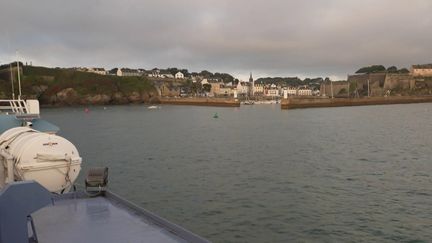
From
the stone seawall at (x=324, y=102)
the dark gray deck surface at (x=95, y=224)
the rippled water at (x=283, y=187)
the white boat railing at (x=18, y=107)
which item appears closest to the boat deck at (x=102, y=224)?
the dark gray deck surface at (x=95, y=224)

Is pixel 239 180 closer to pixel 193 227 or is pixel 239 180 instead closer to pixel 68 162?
pixel 193 227

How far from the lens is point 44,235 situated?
10.1 metres

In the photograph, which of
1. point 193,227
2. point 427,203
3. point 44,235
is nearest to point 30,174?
point 44,235

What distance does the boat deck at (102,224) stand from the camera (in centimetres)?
976

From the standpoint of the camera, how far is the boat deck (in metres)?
9.76

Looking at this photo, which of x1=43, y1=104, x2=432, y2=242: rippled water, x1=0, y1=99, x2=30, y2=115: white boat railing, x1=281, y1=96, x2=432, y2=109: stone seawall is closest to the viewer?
x1=43, y1=104, x2=432, y2=242: rippled water

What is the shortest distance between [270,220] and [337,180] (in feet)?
35.6

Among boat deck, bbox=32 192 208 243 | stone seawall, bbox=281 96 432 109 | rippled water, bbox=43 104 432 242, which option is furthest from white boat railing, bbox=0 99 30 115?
stone seawall, bbox=281 96 432 109

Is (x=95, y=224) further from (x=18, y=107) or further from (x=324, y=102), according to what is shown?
(x=324, y=102)

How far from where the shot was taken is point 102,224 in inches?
430

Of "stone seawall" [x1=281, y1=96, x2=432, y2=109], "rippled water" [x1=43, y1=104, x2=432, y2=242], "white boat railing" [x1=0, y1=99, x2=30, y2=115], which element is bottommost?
"rippled water" [x1=43, y1=104, x2=432, y2=242]

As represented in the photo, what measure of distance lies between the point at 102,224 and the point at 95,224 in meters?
0.19

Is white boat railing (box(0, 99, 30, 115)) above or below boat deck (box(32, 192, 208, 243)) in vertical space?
above

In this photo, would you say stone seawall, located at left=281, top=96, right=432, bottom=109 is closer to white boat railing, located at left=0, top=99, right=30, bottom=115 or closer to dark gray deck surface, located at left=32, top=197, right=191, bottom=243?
white boat railing, located at left=0, top=99, right=30, bottom=115
